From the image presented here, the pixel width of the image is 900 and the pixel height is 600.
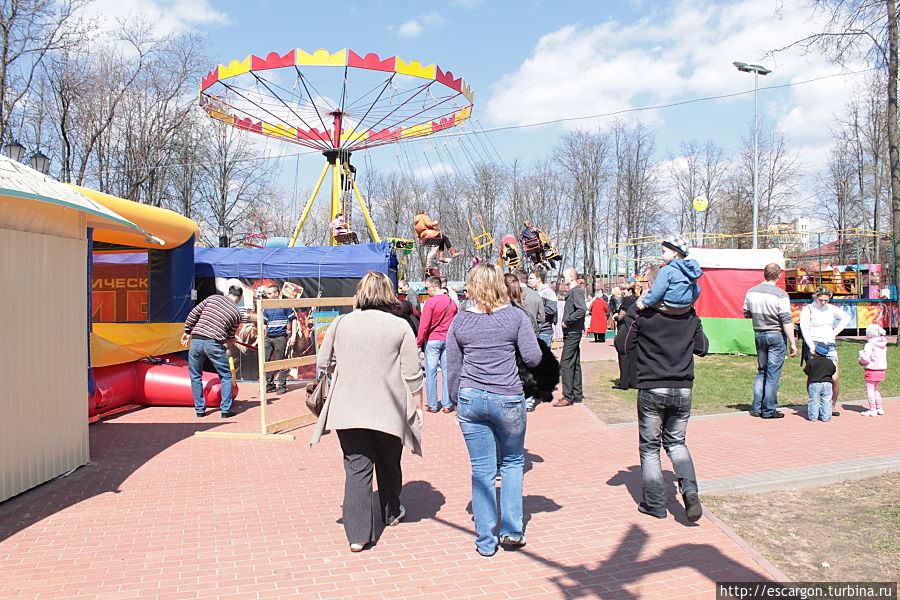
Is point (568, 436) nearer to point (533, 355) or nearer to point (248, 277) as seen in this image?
point (533, 355)

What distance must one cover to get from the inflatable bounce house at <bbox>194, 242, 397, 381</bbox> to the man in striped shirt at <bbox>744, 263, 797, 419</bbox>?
6.94 metres

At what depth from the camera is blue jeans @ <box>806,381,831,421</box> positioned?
815 centimetres

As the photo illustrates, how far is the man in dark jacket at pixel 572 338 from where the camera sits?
9.42m

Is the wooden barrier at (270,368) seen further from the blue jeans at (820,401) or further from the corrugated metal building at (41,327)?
the blue jeans at (820,401)

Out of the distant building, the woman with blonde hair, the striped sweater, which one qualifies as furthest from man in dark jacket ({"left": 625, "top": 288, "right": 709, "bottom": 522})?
the distant building

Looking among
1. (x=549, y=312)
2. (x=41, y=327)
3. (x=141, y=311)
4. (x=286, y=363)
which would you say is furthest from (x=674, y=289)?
(x=141, y=311)

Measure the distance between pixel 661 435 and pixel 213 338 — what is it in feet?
19.9

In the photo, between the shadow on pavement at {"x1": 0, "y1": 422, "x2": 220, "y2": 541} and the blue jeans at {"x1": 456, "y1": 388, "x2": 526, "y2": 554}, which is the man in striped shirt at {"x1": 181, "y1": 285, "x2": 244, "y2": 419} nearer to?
the shadow on pavement at {"x1": 0, "y1": 422, "x2": 220, "y2": 541}

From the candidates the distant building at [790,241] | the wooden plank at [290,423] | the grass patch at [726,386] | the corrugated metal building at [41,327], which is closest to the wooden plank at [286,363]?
the wooden plank at [290,423]

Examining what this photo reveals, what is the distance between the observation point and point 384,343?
4387mm

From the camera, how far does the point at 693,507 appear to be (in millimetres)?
4754

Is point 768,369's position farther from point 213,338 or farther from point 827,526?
point 213,338

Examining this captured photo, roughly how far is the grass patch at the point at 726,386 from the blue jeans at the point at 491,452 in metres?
4.65

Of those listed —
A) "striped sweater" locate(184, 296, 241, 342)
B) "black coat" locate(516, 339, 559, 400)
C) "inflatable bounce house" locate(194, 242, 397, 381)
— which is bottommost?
"black coat" locate(516, 339, 559, 400)
